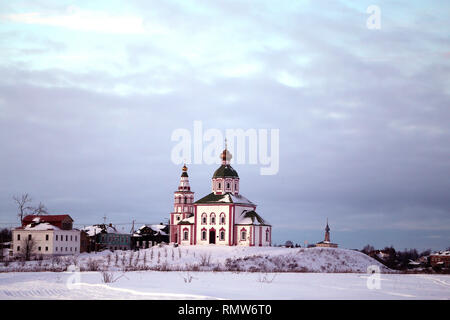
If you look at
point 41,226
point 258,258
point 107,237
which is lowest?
point 258,258

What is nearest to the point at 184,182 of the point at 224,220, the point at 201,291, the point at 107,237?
the point at 224,220

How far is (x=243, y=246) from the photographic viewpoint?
225 feet

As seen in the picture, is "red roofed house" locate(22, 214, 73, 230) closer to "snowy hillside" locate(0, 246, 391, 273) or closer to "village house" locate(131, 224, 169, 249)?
"snowy hillside" locate(0, 246, 391, 273)

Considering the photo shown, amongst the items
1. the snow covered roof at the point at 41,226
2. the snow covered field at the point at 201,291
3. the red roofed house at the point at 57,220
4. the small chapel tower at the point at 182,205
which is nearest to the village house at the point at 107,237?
the red roofed house at the point at 57,220

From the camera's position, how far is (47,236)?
74.4m

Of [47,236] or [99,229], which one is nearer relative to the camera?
[47,236]

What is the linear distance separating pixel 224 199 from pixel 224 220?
8.70 ft

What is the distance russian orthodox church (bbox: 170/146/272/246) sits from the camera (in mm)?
71938

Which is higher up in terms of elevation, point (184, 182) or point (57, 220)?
point (184, 182)

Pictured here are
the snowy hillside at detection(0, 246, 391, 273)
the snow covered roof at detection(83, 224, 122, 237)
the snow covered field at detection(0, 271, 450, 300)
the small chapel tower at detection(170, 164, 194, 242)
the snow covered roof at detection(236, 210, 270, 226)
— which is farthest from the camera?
the snow covered roof at detection(83, 224, 122, 237)

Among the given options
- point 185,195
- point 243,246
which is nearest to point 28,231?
point 185,195

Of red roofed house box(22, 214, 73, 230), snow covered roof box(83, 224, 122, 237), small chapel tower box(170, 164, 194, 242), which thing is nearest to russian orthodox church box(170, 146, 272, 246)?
small chapel tower box(170, 164, 194, 242)

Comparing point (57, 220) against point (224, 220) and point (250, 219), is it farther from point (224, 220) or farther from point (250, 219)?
point (250, 219)
